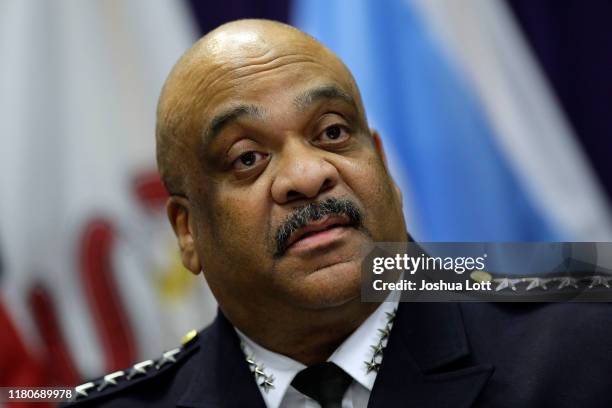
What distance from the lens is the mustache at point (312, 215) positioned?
7.49 ft

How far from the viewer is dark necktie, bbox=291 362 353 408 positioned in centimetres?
235

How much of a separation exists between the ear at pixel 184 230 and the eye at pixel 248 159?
0.28 m

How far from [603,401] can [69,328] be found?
264 cm

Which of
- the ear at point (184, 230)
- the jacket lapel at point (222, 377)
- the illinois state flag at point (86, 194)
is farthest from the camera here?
the illinois state flag at point (86, 194)

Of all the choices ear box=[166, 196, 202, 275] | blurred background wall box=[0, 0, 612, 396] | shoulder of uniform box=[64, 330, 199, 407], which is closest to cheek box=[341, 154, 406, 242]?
ear box=[166, 196, 202, 275]

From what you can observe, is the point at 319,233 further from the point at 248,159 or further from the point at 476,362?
the point at 476,362

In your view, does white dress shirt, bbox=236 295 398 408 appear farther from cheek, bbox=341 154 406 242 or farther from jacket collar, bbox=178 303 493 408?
cheek, bbox=341 154 406 242

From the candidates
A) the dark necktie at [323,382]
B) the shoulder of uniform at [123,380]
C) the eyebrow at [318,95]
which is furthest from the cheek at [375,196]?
the shoulder of uniform at [123,380]

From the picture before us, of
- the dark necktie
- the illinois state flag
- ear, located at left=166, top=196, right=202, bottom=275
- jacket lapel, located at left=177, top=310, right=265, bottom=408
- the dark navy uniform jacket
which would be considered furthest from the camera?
the illinois state flag

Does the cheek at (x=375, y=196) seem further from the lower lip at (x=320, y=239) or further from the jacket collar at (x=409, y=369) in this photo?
the jacket collar at (x=409, y=369)

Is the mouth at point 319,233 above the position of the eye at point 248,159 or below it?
below

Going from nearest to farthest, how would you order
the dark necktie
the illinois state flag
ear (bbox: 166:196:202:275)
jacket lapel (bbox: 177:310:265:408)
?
the dark necktie → jacket lapel (bbox: 177:310:265:408) → ear (bbox: 166:196:202:275) → the illinois state flag

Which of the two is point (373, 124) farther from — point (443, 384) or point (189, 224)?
point (443, 384)

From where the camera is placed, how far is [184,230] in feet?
8.79
